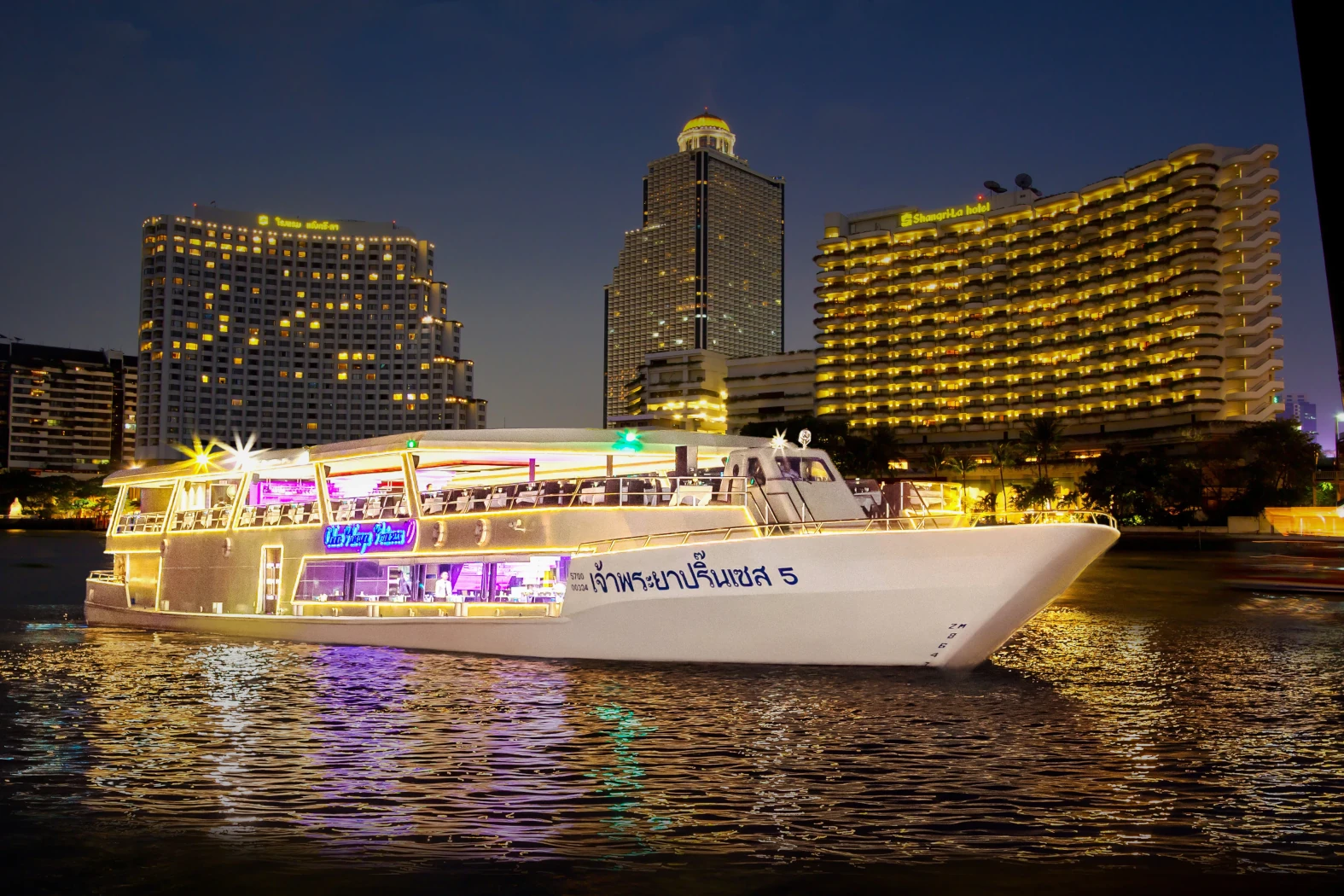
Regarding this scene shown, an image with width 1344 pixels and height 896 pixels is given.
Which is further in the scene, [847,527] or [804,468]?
[804,468]

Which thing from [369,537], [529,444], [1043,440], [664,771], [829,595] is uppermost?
[1043,440]

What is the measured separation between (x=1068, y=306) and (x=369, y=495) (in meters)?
151

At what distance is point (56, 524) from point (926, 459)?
146m

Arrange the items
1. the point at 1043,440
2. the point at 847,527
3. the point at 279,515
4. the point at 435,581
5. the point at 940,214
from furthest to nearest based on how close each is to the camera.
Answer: the point at 940,214 → the point at 1043,440 → the point at 279,515 → the point at 435,581 → the point at 847,527

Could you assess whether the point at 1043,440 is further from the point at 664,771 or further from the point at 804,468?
the point at 664,771

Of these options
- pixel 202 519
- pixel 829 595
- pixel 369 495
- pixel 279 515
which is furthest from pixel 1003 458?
pixel 829 595

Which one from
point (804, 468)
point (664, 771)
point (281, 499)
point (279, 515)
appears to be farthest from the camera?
point (281, 499)

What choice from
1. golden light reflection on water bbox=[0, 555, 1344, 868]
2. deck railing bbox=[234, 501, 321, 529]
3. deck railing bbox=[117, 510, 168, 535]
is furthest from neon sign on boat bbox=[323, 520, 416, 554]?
deck railing bbox=[117, 510, 168, 535]

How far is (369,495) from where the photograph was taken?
26.9m

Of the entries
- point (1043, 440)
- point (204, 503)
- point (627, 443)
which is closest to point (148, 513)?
point (204, 503)

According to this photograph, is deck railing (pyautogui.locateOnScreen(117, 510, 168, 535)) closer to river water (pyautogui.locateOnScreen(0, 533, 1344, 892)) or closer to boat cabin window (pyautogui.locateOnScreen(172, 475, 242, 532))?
boat cabin window (pyautogui.locateOnScreen(172, 475, 242, 532))

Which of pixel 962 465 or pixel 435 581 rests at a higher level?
pixel 962 465

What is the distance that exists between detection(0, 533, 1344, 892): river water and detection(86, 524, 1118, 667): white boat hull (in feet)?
1.50

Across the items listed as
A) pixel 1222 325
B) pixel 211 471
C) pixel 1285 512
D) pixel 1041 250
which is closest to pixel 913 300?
pixel 1041 250
